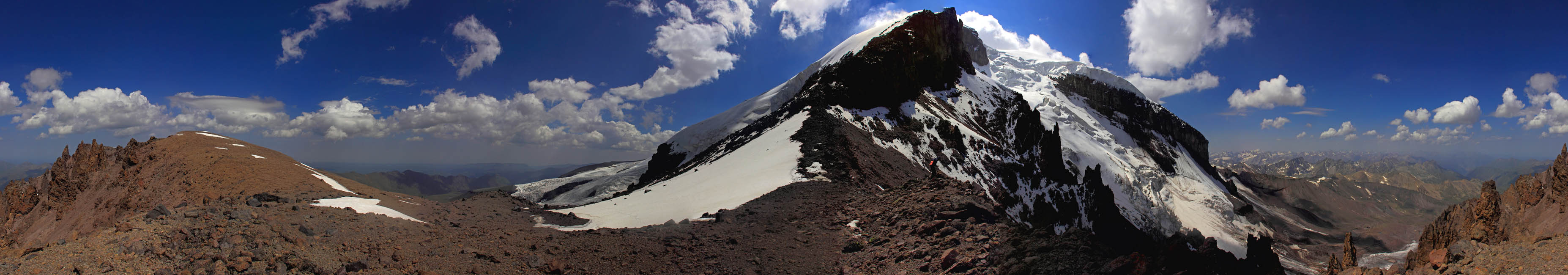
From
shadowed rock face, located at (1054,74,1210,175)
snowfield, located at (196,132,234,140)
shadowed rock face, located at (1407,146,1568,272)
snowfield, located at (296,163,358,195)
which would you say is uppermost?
shadowed rock face, located at (1054,74,1210,175)

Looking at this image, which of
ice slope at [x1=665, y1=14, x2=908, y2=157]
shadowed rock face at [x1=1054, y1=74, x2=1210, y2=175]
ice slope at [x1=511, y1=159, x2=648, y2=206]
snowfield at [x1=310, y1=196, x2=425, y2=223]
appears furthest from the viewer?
shadowed rock face at [x1=1054, y1=74, x2=1210, y2=175]

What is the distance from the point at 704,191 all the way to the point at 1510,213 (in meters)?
28.4

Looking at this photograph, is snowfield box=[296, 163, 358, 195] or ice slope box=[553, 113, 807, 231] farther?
snowfield box=[296, 163, 358, 195]

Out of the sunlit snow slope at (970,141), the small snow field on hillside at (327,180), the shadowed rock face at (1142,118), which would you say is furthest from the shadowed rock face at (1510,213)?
the shadowed rock face at (1142,118)

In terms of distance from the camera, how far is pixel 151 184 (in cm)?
2052

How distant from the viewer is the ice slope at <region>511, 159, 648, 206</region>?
48.1m

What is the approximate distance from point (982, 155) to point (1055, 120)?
68.0 meters

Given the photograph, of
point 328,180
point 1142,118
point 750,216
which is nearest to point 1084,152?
point 1142,118

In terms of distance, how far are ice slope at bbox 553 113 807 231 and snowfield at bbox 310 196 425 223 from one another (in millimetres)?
3276

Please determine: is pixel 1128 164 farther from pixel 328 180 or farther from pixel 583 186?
pixel 328 180

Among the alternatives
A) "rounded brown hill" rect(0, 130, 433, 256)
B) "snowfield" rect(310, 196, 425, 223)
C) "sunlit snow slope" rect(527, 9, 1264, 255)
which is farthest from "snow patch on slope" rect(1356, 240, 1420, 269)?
"rounded brown hill" rect(0, 130, 433, 256)

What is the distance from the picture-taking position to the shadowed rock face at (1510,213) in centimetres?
1619

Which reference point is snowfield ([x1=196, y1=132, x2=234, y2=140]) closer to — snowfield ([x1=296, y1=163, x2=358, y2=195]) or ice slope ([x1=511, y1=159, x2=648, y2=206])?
snowfield ([x1=296, y1=163, x2=358, y2=195])

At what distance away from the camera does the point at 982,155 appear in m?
37.9
